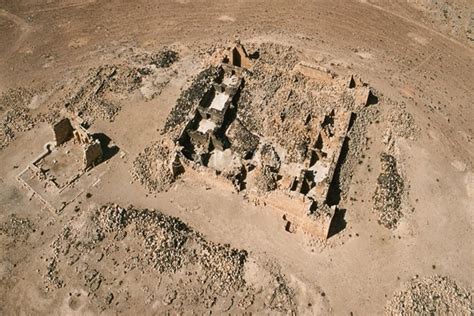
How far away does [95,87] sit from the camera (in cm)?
4147

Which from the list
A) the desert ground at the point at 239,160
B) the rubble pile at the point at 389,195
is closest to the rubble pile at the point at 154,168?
the desert ground at the point at 239,160

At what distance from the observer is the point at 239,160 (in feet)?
116

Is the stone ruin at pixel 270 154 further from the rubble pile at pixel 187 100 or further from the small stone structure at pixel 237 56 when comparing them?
the small stone structure at pixel 237 56

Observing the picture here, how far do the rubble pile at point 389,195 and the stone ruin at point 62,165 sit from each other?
2184 cm

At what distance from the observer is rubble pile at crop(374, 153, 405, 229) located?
32.3 m

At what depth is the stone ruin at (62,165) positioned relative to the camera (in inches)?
1345

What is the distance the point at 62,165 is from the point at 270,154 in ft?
54.6

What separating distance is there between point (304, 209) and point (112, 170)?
50.6ft

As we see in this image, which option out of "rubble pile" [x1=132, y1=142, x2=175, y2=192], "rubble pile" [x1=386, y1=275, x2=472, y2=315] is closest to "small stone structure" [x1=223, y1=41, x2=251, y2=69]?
"rubble pile" [x1=132, y1=142, x2=175, y2=192]

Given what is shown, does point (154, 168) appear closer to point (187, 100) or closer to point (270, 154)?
point (187, 100)

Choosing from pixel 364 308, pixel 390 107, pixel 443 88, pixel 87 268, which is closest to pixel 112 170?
pixel 87 268

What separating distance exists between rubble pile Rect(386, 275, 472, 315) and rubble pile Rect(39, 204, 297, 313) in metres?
6.81

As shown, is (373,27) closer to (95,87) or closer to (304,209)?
(304,209)

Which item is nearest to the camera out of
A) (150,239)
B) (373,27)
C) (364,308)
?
(364,308)
